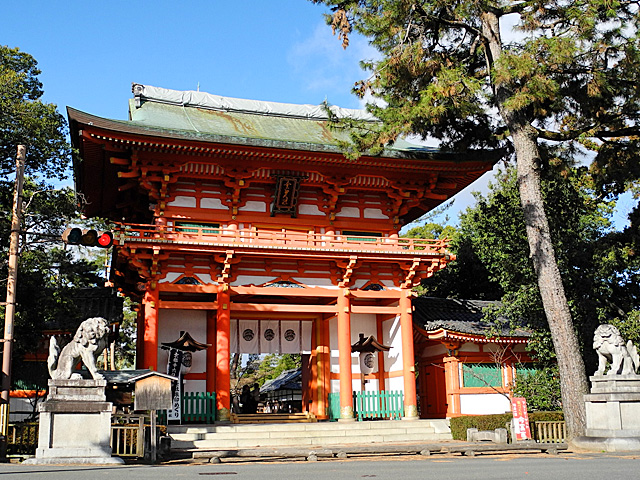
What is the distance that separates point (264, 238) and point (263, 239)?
57 centimetres

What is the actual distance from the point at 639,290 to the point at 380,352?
8.05 metres

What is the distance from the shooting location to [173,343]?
715 inches

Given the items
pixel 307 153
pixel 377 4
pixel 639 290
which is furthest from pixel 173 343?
pixel 639 290

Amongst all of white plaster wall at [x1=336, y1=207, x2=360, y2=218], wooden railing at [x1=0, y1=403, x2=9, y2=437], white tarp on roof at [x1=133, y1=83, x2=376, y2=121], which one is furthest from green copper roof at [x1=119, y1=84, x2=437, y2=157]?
wooden railing at [x1=0, y1=403, x2=9, y2=437]

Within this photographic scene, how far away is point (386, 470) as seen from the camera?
975cm

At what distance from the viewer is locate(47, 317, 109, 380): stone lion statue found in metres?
11.5

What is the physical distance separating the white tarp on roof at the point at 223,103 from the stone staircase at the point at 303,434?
1079 centimetres

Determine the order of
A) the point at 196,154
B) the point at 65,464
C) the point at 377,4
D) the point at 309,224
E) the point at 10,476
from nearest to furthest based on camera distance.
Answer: the point at 10,476
the point at 65,464
the point at 377,4
the point at 196,154
the point at 309,224

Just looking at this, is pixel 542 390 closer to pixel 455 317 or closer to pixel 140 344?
pixel 455 317

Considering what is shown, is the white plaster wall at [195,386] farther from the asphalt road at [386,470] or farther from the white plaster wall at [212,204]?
the asphalt road at [386,470]

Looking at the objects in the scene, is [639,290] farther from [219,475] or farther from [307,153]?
[219,475]

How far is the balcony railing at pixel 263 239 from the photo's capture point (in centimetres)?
1730

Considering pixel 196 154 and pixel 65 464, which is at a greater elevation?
pixel 196 154

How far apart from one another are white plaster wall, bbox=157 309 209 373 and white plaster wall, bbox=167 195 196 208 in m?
3.20
